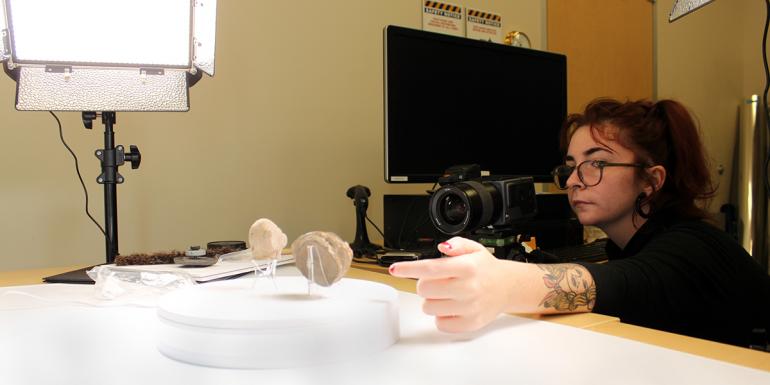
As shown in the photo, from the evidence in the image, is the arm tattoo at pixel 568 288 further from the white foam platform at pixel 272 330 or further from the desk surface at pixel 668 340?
the white foam platform at pixel 272 330

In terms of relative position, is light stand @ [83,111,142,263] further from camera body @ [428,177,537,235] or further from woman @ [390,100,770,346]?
woman @ [390,100,770,346]

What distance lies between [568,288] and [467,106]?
87cm

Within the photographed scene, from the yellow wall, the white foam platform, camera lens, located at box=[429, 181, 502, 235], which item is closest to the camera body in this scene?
camera lens, located at box=[429, 181, 502, 235]

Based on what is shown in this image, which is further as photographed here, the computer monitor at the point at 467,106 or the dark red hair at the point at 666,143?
the computer monitor at the point at 467,106

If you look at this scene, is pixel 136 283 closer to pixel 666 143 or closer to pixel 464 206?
pixel 464 206

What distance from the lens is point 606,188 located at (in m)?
1.22

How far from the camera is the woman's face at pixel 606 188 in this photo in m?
1.20

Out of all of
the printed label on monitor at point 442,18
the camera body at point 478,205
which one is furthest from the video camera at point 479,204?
the printed label on monitor at point 442,18

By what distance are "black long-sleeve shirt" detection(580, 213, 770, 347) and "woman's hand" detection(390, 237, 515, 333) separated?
0.89 ft

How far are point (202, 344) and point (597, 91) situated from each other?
238 cm

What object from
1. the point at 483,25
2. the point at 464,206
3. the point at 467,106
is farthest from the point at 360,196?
the point at 483,25

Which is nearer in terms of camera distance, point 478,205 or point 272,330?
point 272,330

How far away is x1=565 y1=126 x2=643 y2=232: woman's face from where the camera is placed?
1201mm

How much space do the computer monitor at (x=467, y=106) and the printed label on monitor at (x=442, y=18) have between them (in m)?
0.44
